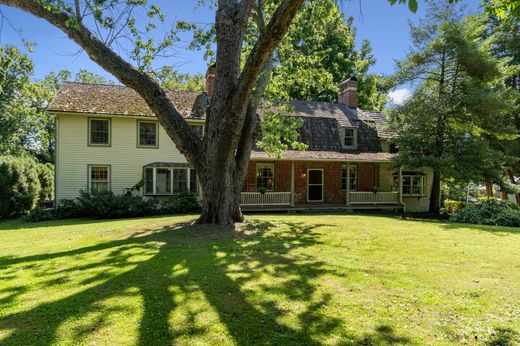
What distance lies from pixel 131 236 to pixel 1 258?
319 centimetres

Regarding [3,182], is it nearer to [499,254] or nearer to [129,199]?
[129,199]

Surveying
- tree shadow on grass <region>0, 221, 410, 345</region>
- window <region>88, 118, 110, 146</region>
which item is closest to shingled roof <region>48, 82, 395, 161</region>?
window <region>88, 118, 110, 146</region>

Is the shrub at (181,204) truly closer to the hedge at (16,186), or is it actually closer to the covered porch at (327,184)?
the covered porch at (327,184)

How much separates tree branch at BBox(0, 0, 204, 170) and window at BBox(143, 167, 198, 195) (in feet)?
25.7

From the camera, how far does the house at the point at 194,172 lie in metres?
17.9

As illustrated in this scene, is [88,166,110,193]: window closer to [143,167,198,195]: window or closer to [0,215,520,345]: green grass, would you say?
[143,167,198,195]: window

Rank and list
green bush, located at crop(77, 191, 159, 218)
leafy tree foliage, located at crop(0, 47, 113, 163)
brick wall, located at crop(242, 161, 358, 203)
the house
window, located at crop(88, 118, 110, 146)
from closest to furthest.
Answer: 1. green bush, located at crop(77, 191, 159, 218)
2. the house
3. window, located at crop(88, 118, 110, 146)
4. brick wall, located at crop(242, 161, 358, 203)
5. leafy tree foliage, located at crop(0, 47, 113, 163)

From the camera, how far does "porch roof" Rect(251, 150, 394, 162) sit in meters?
18.5

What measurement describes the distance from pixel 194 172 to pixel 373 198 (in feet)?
34.2

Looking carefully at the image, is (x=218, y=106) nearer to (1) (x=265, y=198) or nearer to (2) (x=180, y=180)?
(1) (x=265, y=198)

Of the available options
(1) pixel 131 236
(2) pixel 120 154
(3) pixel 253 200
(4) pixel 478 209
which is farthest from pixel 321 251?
(2) pixel 120 154

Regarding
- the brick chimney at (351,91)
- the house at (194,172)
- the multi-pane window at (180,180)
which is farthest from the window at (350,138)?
the multi-pane window at (180,180)

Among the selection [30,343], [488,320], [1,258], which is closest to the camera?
[30,343]

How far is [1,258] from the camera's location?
7.73 metres
